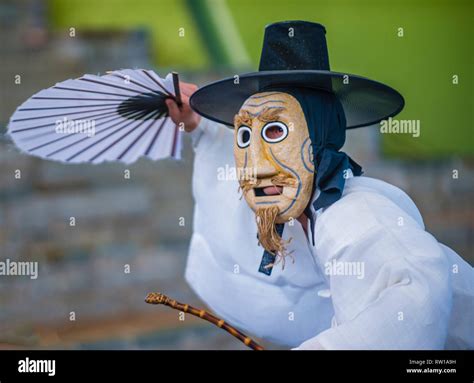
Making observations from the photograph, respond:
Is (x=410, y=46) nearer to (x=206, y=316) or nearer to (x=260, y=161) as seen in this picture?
(x=260, y=161)

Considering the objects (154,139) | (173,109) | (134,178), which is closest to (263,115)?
(173,109)

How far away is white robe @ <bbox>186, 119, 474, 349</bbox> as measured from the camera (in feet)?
9.30

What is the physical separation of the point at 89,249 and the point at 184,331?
66 centimetres

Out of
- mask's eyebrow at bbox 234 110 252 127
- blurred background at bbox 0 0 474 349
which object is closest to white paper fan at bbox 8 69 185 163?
mask's eyebrow at bbox 234 110 252 127

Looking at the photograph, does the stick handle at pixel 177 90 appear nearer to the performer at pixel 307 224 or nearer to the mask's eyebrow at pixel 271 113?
the performer at pixel 307 224

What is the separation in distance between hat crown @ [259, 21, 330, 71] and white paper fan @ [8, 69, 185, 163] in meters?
0.37

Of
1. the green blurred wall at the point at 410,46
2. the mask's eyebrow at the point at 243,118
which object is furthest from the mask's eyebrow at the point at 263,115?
the green blurred wall at the point at 410,46

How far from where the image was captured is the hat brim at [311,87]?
3.10 meters

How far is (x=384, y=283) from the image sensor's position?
2869mm

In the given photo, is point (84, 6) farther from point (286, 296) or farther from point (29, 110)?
point (286, 296)

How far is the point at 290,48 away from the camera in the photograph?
3146 millimetres

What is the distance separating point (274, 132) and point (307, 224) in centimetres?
29

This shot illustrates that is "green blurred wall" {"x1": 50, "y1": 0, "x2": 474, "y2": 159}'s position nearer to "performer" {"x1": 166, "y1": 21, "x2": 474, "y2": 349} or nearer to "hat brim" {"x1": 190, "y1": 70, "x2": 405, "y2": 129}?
"hat brim" {"x1": 190, "y1": 70, "x2": 405, "y2": 129}
